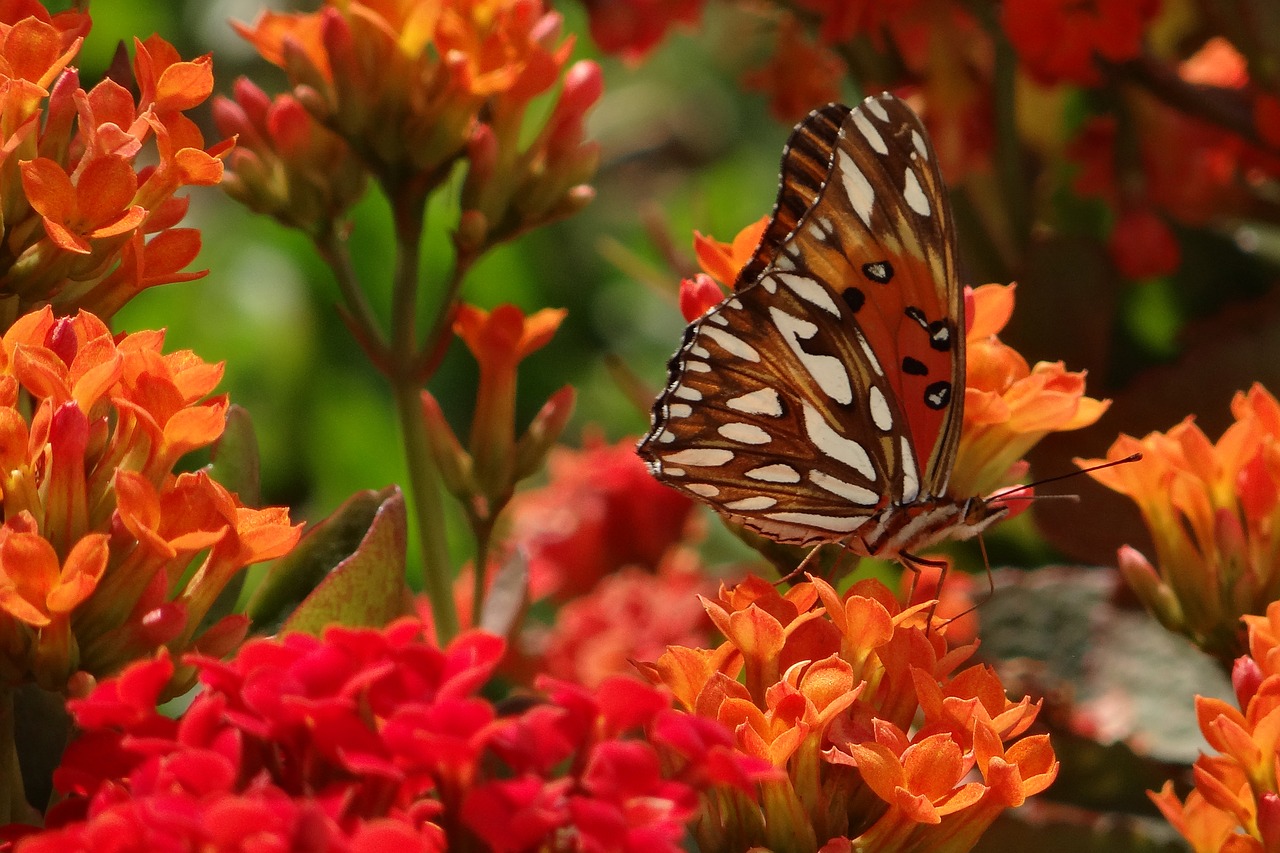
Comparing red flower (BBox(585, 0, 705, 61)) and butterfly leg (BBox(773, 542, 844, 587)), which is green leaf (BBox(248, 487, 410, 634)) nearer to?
butterfly leg (BBox(773, 542, 844, 587))

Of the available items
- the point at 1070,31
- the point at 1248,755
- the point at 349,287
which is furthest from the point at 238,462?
the point at 1070,31

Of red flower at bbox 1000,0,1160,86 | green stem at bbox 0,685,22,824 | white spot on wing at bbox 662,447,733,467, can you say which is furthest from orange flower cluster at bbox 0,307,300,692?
red flower at bbox 1000,0,1160,86

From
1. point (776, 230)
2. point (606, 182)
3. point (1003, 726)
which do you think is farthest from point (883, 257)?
point (606, 182)

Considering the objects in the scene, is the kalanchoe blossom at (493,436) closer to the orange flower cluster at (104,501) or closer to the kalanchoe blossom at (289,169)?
the kalanchoe blossom at (289,169)

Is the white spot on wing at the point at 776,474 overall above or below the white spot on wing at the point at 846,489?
above

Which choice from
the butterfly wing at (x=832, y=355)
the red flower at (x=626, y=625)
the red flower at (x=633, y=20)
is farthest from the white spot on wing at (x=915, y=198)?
the red flower at (x=633, y=20)

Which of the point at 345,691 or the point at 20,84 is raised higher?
the point at 20,84

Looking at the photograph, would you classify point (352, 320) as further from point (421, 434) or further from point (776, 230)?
point (776, 230)

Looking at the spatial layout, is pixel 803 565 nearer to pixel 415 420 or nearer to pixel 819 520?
pixel 819 520
